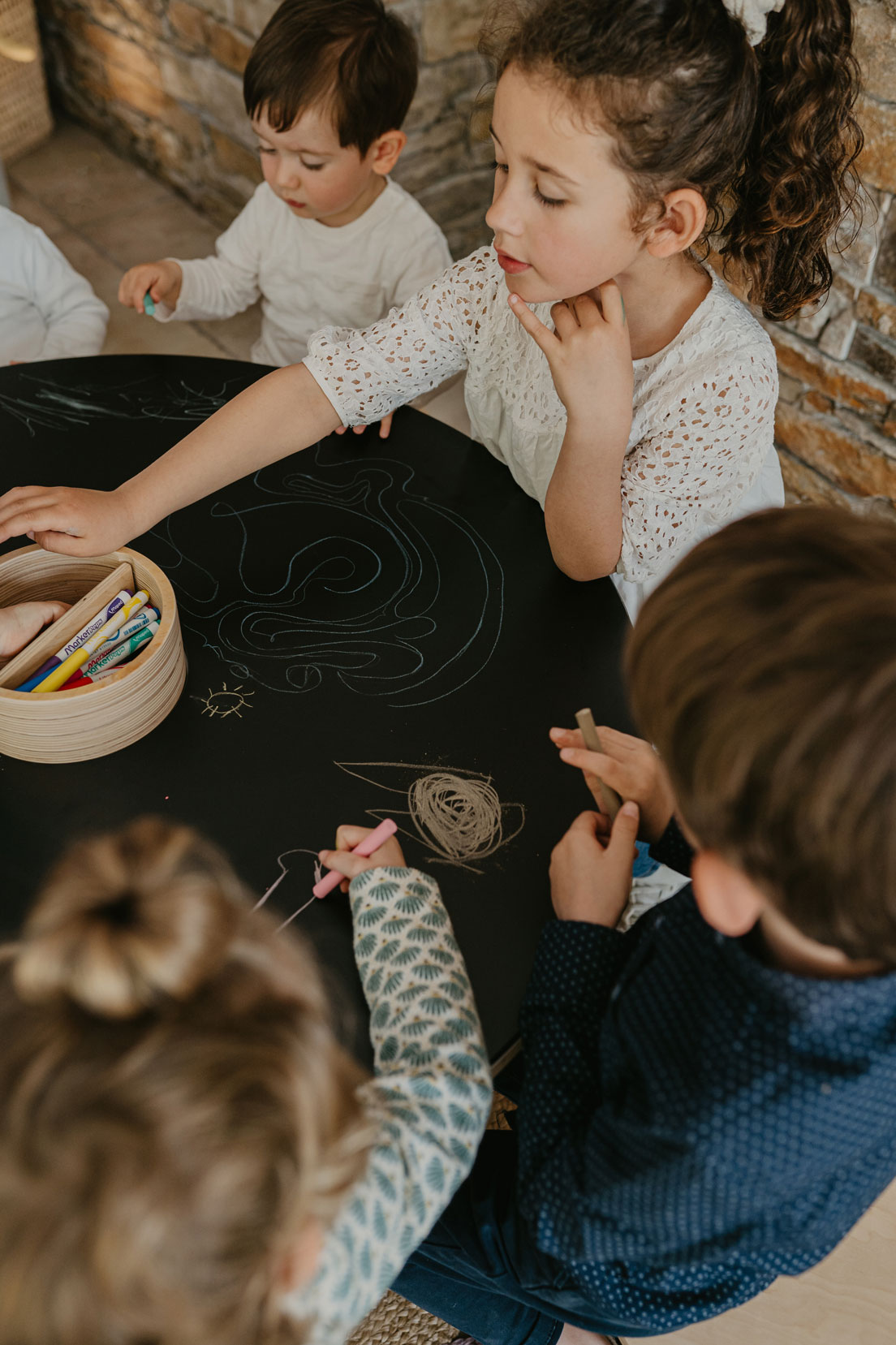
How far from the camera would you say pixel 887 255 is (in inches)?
64.3

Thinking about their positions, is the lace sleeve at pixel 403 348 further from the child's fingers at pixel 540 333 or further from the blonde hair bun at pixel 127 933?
the blonde hair bun at pixel 127 933

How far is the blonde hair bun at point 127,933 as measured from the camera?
1.77ft

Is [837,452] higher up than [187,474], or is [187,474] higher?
[187,474]

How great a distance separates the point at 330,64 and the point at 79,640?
43.0 inches

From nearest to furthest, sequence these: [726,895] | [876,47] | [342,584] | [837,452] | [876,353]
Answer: [726,895] < [342,584] < [876,47] < [876,353] < [837,452]

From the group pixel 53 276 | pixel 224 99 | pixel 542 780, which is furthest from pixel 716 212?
pixel 224 99

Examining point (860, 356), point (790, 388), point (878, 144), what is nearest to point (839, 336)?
point (860, 356)

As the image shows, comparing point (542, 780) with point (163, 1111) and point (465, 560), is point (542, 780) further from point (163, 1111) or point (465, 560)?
point (163, 1111)

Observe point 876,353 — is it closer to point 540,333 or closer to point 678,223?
point 678,223

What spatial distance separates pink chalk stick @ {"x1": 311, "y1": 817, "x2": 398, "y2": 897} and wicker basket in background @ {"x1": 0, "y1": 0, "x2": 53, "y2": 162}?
2.79 m

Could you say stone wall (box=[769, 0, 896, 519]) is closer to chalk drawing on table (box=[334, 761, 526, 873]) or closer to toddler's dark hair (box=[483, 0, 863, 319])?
toddler's dark hair (box=[483, 0, 863, 319])

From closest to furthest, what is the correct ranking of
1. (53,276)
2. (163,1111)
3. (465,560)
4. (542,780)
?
(163,1111)
(542,780)
(465,560)
(53,276)

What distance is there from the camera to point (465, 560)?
3.63 ft

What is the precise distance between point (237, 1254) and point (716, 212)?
1.12 m
